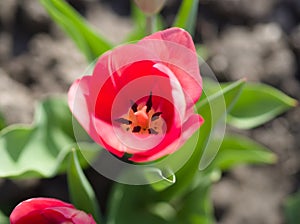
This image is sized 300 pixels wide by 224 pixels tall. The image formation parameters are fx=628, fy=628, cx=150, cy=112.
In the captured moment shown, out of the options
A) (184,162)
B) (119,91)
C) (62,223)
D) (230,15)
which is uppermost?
(119,91)

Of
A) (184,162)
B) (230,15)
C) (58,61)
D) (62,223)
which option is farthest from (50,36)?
(62,223)

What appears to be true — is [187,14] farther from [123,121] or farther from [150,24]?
[123,121]

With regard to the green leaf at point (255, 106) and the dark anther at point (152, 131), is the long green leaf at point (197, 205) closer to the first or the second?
the green leaf at point (255, 106)

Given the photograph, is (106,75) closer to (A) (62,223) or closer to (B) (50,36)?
(A) (62,223)

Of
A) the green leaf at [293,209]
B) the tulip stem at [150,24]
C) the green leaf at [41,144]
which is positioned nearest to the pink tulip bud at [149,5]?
the tulip stem at [150,24]

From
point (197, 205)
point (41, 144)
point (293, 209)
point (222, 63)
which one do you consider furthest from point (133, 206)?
point (222, 63)

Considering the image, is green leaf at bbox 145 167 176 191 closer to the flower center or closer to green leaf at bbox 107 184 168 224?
the flower center
